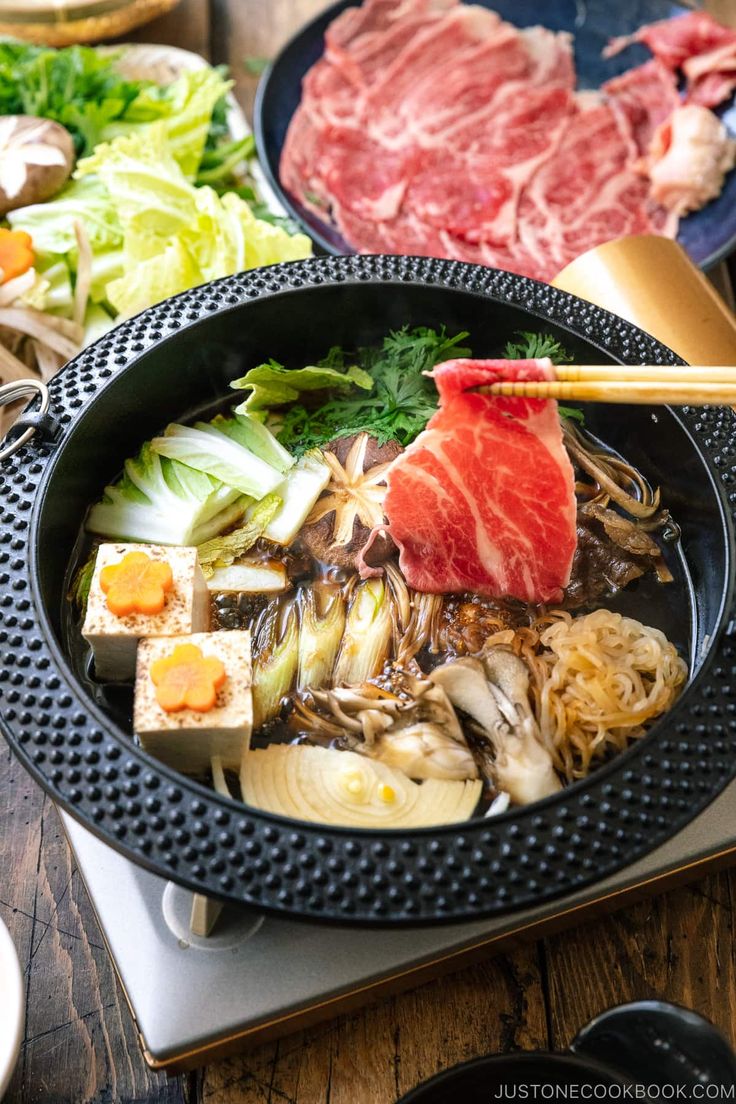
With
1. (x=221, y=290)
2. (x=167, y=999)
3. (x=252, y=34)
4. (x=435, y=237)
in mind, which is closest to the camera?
(x=167, y=999)

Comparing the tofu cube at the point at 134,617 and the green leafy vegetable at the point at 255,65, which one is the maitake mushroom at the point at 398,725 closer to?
the tofu cube at the point at 134,617

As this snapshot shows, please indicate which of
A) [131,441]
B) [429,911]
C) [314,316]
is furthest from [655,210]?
[429,911]

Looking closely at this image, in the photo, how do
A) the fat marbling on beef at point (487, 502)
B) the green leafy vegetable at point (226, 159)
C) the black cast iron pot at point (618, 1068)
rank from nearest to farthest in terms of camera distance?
the black cast iron pot at point (618, 1068)
the fat marbling on beef at point (487, 502)
the green leafy vegetable at point (226, 159)

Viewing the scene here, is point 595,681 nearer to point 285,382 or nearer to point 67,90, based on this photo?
point 285,382

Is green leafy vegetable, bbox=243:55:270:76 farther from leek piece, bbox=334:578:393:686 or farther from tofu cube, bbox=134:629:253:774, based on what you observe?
tofu cube, bbox=134:629:253:774

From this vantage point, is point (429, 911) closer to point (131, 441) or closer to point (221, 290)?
point (131, 441)

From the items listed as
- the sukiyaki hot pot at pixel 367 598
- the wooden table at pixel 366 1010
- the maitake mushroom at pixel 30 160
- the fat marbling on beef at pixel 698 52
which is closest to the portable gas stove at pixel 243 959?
the wooden table at pixel 366 1010
